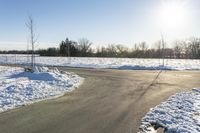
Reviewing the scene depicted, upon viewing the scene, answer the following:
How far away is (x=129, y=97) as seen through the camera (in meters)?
11.0

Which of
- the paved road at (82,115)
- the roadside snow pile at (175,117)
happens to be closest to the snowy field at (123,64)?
the paved road at (82,115)

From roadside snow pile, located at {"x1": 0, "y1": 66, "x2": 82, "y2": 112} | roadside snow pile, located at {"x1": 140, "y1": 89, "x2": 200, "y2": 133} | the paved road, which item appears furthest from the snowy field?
roadside snow pile, located at {"x1": 140, "y1": 89, "x2": 200, "y2": 133}

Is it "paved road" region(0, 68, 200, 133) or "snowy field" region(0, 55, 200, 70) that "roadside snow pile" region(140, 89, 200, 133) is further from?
"snowy field" region(0, 55, 200, 70)

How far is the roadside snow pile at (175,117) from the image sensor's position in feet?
20.8

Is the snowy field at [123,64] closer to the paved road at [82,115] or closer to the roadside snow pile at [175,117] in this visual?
the paved road at [82,115]

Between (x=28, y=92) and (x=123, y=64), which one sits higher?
(x=123, y=64)

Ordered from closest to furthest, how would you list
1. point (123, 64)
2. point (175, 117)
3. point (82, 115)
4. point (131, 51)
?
point (175, 117) → point (82, 115) → point (123, 64) → point (131, 51)

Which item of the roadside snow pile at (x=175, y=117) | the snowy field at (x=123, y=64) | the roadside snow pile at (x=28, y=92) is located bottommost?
the roadside snow pile at (x=175, y=117)

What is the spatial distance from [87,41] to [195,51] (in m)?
38.7

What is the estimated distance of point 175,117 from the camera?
24.4 feet

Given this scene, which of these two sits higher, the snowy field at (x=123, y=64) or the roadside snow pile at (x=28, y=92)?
the snowy field at (x=123, y=64)

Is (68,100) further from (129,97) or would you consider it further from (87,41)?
(87,41)

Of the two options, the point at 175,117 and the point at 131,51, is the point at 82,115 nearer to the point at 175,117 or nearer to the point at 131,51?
the point at 175,117

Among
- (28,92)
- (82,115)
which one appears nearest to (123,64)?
(28,92)
